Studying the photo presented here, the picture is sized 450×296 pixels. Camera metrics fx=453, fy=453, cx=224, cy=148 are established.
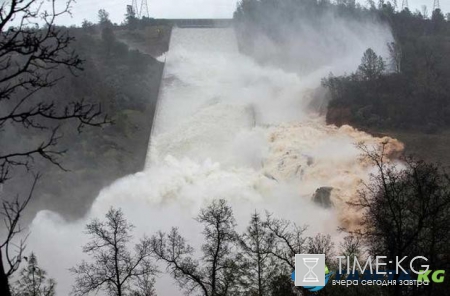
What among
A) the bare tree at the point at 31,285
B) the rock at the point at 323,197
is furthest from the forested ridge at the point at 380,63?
the bare tree at the point at 31,285

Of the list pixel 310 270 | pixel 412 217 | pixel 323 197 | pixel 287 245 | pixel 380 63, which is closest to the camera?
pixel 412 217

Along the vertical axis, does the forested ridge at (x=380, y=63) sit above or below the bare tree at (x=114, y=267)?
above

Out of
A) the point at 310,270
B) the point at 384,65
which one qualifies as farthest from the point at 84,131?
the point at 310,270

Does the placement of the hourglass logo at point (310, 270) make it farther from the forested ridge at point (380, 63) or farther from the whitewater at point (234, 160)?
the forested ridge at point (380, 63)

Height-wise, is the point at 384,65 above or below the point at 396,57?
below

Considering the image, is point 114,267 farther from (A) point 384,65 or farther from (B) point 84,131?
(A) point 384,65

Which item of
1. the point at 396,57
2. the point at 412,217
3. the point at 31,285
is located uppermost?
the point at 396,57

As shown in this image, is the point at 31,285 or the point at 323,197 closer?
the point at 31,285
